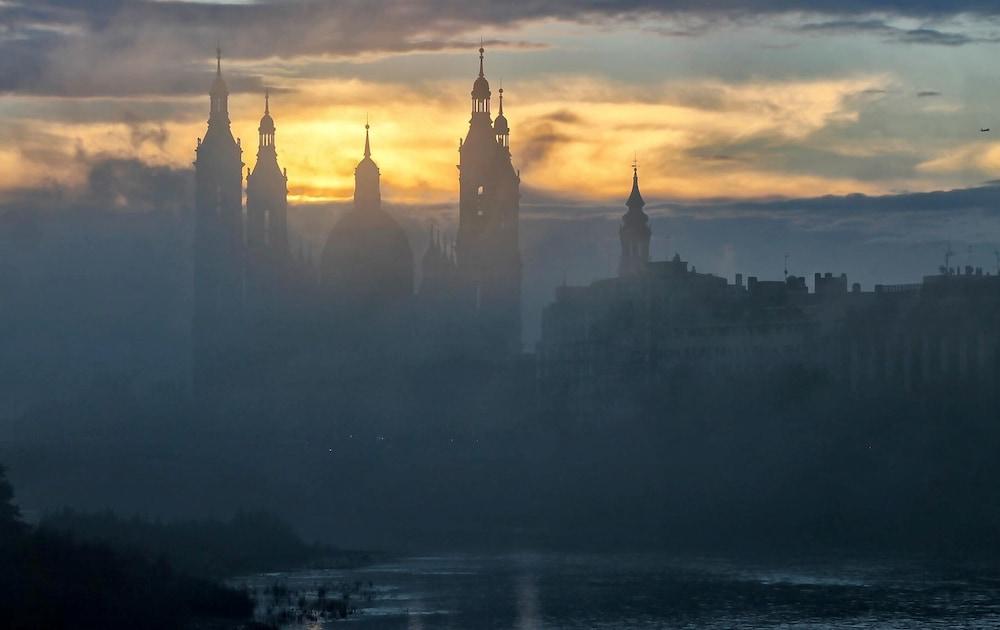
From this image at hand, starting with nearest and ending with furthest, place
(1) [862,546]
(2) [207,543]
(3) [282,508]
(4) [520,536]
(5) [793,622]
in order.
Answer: (5) [793,622]
(2) [207,543]
(1) [862,546]
(4) [520,536]
(3) [282,508]

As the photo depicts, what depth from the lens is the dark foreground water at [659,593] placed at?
9988 centimetres

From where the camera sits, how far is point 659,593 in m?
112

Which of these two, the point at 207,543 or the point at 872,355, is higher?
the point at 872,355

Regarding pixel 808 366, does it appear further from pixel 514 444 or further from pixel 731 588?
pixel 731 588

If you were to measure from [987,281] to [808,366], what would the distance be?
1886 cm

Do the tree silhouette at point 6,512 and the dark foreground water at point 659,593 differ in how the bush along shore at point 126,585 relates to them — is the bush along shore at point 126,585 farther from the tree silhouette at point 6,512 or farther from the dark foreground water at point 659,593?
the dark foreground water at point 659,593

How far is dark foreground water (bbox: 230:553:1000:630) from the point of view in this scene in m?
99.9

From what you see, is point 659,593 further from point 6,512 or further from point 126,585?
point 6,512

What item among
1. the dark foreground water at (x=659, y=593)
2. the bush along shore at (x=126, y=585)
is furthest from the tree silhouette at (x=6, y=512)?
the dark foreground water at (x=659, y=593)

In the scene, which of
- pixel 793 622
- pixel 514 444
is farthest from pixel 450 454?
pixel 793 622

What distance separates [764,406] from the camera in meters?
186

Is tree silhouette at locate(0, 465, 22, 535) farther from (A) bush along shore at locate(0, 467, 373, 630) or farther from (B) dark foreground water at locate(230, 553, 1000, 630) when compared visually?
(B) dark foreground water at locate(230, 553, 1000, 630)

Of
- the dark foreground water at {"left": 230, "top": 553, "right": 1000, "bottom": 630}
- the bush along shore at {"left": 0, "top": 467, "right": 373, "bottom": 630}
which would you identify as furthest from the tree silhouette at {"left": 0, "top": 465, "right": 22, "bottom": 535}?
the dark foreground water at {"left": 230, "top": 553, "right": 1000, "bottom": 630}

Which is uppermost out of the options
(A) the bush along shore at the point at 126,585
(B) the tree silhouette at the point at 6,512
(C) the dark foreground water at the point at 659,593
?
(B) the tree silhouette at the point at 6,512
